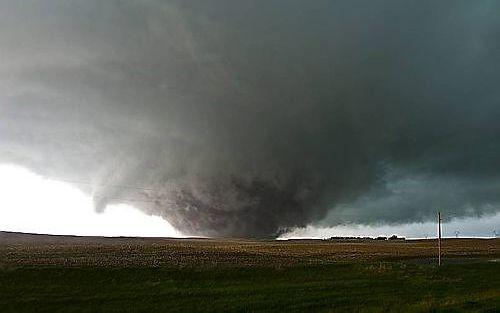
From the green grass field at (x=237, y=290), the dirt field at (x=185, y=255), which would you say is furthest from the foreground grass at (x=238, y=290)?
the dirt field at (x=185, y=255)

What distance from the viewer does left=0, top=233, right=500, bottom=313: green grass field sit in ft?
117

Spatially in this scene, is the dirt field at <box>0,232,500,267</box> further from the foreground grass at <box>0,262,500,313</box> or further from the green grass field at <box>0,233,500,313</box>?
the foreground grass at <box>0,262,500,313</box>

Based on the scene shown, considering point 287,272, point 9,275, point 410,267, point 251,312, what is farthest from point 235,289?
point 410,267

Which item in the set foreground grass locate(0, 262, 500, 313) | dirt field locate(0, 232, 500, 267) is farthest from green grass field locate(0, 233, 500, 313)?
dirt field locate(0, 232, 500, 267)

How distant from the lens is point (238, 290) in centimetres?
4156

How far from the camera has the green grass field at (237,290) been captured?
1410 inches

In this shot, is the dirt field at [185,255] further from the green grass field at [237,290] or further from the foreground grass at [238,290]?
the foreground grass at [238,290]

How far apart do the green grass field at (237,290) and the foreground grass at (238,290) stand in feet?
0.23

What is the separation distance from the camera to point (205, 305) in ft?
119

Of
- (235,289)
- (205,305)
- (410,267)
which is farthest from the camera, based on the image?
(410,267)

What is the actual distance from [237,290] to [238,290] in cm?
9

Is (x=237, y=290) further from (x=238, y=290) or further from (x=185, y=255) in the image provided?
(x=185, y=255)

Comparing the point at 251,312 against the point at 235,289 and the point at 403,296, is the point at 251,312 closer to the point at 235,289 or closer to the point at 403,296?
the point at 235,289

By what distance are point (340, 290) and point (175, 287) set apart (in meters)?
13.8
